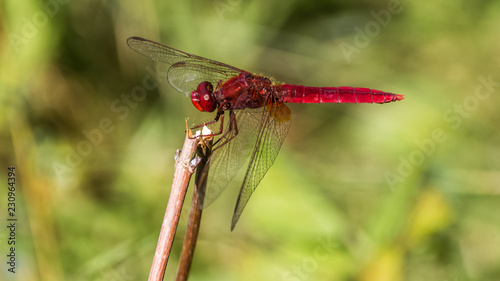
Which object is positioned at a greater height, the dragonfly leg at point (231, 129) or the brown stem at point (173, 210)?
the dragonfly leg at point (231, 129)

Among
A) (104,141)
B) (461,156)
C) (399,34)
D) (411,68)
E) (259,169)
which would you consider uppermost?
(399,34)

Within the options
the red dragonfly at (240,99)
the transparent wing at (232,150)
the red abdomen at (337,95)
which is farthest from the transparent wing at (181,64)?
the red abdomen at (337,95)

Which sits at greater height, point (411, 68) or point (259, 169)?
point (411, 68)

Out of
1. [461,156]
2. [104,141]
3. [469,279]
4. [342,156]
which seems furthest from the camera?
[342,156]

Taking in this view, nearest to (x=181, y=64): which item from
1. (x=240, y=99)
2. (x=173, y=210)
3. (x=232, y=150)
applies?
(x=240, y=99)

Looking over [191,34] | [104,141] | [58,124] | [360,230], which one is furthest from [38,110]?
[360,230]

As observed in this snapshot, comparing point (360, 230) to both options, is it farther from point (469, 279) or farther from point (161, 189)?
point (161, 189)

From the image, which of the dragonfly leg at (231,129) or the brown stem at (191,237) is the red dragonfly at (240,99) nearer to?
the dragonfly leg at (231,129)

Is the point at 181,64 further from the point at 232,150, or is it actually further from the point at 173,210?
the point at 173,210
